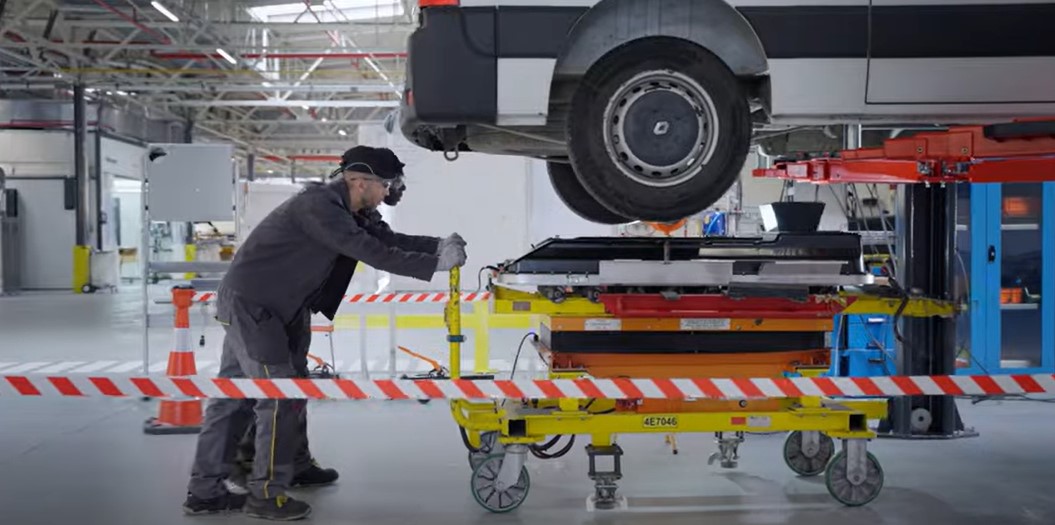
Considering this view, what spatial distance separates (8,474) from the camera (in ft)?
16.0

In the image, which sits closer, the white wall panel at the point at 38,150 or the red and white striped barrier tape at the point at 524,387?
the red and white striped barrier tape at the point at 524,387

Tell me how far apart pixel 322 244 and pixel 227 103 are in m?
16.6

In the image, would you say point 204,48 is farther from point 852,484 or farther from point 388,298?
point 852,484

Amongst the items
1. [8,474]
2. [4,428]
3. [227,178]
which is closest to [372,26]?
[227,178]

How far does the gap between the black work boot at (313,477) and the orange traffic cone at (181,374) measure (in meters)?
1.30

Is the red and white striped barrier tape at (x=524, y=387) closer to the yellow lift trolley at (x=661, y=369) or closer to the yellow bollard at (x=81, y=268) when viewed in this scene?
the yellow lift trolley at (x=661, y=369)

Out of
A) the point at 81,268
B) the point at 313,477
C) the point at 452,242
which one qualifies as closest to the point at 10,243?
the point at 81,268

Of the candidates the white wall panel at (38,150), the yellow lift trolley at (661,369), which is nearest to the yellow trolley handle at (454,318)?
the yellow lift trolley at (661,369)

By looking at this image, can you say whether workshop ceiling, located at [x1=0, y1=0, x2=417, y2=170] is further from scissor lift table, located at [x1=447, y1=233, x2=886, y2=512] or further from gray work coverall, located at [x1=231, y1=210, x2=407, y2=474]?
scissor lift table, located at [x1=447, y1=233, x2=886, y2=512]

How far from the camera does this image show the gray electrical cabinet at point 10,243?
60.7ft

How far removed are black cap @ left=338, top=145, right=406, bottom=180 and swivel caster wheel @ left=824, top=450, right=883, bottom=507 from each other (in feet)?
7.58

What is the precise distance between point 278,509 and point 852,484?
2.43 metres

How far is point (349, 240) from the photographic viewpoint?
399 cm

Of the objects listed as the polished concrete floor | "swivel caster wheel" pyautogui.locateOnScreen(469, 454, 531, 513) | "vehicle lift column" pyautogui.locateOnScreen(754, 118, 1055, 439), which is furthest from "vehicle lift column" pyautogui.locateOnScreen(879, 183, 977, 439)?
"swivel caster wheel" pyautogui.locateOnScreen(469, 454, 531, 513)
